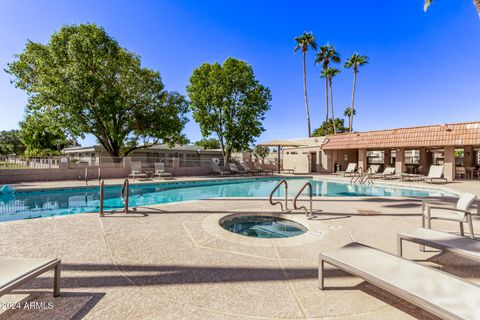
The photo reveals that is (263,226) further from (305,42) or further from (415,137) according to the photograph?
(305,42)

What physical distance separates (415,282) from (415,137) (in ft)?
61.1

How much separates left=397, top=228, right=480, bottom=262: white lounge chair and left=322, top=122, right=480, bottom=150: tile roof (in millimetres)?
15366

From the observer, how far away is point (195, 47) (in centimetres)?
2195

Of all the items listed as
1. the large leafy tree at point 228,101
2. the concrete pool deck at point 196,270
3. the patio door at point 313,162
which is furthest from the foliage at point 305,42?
the concrete pool deck at point 196,270

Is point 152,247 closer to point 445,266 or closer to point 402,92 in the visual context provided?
point 445,266

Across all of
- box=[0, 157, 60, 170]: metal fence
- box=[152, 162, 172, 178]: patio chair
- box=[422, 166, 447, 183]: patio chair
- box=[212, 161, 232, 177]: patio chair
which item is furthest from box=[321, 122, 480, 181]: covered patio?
box=[0, 157, 60, 170]: metal fence

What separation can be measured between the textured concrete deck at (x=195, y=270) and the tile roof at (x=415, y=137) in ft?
43.4

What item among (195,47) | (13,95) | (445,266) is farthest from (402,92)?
(13,95)

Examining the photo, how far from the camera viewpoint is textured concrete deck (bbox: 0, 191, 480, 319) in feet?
7.72

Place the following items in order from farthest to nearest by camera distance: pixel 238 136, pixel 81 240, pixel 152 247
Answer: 1. pixel 238 136
2. pixel 81 240
3. pixel 152 247

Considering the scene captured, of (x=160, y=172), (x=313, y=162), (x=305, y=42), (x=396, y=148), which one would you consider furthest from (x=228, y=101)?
(x=305, y=42)

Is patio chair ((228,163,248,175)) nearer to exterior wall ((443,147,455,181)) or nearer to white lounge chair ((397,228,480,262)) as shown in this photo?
exterior wall ((443,147,455,181))

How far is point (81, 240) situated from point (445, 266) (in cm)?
599

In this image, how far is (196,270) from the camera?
3.16 meters
